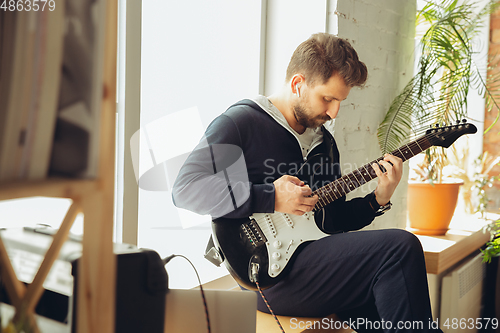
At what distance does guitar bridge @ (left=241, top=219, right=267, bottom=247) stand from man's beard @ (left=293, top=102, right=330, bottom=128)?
40 cm

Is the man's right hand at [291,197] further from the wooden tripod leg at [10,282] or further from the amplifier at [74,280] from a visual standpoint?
the wooden tripod leg at [10,282]

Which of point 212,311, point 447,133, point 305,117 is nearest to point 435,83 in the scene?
point 447,133

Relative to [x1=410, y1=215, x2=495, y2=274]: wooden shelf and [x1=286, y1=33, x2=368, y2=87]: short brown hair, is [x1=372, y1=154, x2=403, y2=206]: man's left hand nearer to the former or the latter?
[x1=286, y1=33, x2=368, y2=87]: short brown hair

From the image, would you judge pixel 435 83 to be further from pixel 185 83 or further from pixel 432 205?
pixel 185 83

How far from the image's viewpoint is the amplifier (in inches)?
19.0

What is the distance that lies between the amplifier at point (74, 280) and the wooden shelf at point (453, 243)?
4.75ft

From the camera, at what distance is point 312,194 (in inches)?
48.6

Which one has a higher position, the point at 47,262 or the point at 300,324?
the point at 47,262

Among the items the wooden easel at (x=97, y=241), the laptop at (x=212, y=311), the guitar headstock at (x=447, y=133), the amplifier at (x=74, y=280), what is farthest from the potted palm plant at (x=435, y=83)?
the wooden easel at (x=97, y=241)

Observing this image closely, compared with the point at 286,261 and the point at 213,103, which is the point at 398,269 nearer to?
the point at 286,261

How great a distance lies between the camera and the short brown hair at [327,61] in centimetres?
129

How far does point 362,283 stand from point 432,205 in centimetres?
118

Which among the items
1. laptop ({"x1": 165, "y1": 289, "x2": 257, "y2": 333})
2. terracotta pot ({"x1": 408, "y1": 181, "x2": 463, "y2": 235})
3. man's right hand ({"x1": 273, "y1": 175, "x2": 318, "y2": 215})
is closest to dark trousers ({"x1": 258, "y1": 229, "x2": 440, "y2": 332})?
man's right hand ({"x1": 273, "y1": 175, "x2": 318, "y2": 215})

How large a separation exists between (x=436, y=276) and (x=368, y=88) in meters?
0.99
